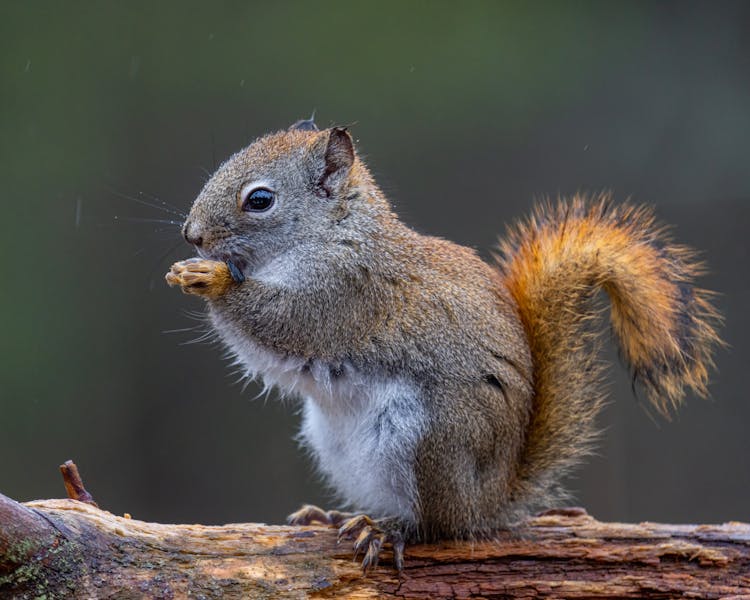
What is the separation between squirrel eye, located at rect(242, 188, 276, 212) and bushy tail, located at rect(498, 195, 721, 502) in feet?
2.18

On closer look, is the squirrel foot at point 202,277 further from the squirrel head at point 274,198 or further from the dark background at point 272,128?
the dark background at point 272,128

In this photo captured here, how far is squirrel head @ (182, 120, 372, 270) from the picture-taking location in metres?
2.00

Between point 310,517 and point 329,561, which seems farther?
point 310,517

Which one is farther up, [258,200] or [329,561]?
[258,200]

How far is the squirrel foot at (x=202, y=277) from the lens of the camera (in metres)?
1.87

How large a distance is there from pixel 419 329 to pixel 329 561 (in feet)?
1.75

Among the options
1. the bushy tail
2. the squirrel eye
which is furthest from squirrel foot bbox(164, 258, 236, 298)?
the bushy tail

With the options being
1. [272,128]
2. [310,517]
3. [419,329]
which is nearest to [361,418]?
[419,329]

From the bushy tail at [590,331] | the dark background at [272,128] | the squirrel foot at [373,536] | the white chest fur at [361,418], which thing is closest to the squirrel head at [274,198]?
the white chest fur at [361,418]

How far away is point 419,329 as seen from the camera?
1.96m

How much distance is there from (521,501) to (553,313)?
1.49 ft

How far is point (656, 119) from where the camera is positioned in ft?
13.3

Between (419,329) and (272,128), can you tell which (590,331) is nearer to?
(419,329)

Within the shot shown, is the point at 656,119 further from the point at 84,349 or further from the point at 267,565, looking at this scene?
the point at 267,565
